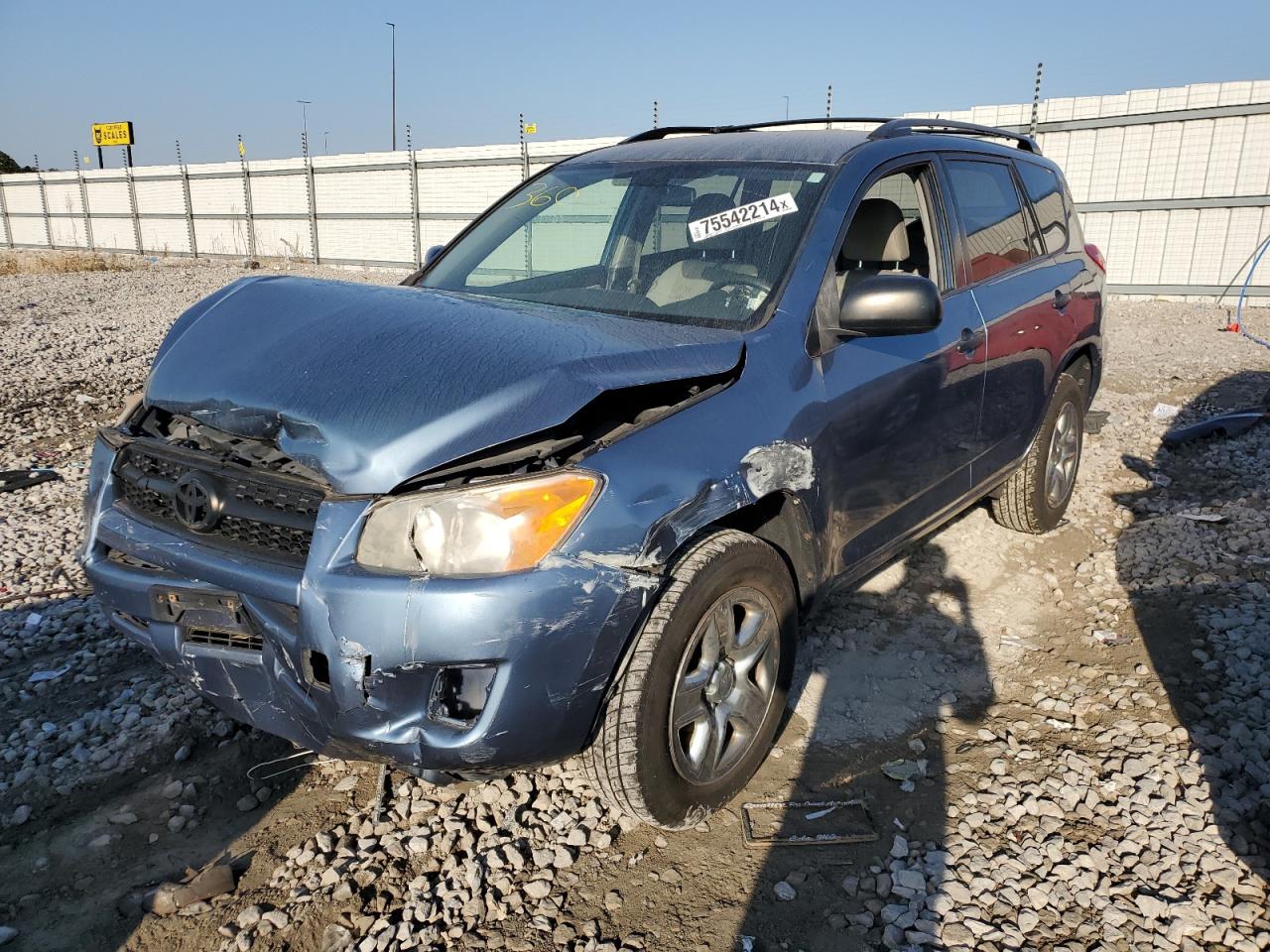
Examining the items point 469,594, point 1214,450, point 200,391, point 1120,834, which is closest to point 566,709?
point 469,594

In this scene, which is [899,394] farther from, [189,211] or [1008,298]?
[189,211]

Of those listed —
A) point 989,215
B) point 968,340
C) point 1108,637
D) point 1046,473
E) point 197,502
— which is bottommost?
point 1108,637

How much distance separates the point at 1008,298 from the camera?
3.90m

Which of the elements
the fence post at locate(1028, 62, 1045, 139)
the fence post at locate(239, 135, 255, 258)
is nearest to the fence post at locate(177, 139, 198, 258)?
the fence post at locate(239, 135, 255, 258)

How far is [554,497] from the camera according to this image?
6.73 ft

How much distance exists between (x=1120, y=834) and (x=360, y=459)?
232cm

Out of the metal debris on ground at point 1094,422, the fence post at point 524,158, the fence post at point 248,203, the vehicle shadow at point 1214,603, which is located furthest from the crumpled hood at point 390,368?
the fence post at point 248,203

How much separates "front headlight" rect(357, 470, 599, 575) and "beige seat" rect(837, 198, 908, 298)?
155 cm

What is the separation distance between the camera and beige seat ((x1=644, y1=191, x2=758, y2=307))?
9.74 feet

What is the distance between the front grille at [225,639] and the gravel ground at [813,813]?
674mm

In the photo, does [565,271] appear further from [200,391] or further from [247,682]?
[247,682]

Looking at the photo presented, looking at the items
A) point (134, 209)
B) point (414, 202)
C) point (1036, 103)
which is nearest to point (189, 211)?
point (134, 209)

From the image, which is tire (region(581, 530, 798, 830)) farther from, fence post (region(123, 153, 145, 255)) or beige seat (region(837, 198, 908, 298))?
fence post (region(123, 153, 145, 255))

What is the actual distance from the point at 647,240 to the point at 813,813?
6.51 feet
